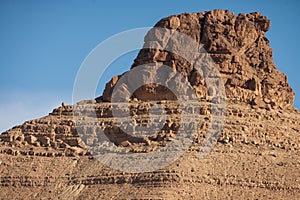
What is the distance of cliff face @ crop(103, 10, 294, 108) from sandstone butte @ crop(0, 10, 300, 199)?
0.08 metres

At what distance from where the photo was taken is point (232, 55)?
13012 cm

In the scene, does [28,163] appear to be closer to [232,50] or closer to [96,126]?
[96,126]

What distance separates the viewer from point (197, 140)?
4727 inches

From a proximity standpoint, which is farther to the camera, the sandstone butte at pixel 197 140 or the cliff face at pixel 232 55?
the cliff face at pixel 232 55

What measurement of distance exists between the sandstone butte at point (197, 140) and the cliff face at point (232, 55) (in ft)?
0.25

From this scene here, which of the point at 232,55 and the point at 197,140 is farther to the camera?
the point at 232,55

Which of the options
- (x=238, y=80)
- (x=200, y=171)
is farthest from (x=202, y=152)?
(x=238, y=80)

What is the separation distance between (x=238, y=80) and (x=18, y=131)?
54.8 feet

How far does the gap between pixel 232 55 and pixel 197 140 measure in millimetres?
12140

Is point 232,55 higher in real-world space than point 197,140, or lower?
higher

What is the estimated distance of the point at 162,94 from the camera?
128m

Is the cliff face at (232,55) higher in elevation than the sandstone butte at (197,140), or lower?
higher

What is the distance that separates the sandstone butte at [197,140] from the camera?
4555 inches

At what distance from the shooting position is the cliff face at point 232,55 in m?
128
